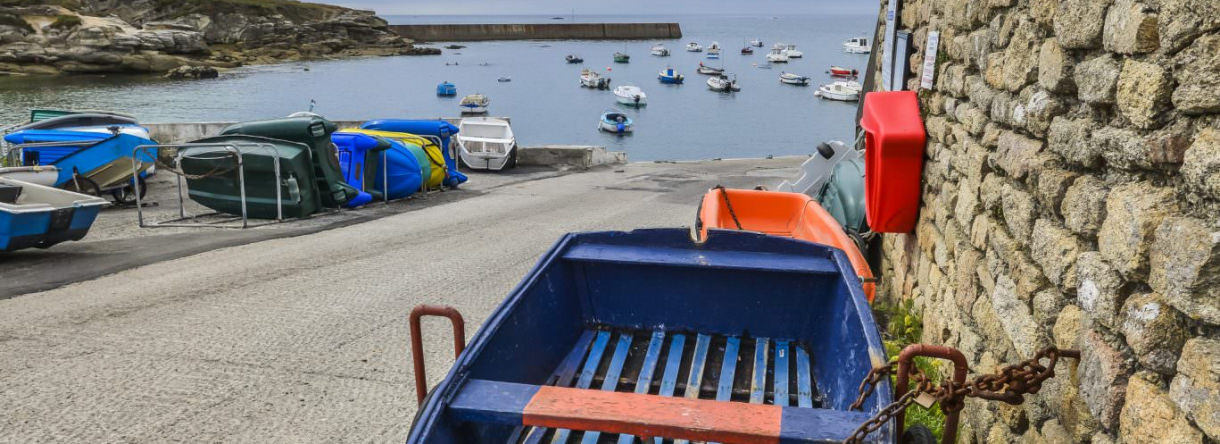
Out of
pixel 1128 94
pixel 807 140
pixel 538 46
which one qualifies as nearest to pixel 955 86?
pixel 1128 94

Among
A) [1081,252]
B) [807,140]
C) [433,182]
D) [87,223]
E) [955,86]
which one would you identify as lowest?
[807,140]

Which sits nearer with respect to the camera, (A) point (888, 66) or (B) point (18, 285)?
(A) point (888, 66)

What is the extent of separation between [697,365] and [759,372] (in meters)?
0.40

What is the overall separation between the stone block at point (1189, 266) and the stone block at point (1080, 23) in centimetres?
98

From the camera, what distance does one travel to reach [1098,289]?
2.89 m

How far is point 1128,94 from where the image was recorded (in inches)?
108

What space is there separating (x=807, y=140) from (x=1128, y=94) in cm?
6387

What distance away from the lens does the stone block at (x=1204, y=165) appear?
222 centimetres

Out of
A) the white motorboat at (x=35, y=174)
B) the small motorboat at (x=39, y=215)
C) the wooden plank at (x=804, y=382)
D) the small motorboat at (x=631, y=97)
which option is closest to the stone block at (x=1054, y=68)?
the wooden plank at (x=804, y=382)

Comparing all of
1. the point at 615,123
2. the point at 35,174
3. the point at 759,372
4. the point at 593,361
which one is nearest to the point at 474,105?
the point at 615,123

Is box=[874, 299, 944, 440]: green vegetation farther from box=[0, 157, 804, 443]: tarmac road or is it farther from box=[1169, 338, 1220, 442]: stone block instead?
box=[0, 157, 804, 443]: tarmac road

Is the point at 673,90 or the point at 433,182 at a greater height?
the point at 433,182

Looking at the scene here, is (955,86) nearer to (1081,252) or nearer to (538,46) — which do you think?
(1081,252)

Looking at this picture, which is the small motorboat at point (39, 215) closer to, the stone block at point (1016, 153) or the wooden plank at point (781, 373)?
the wooden plank at point (781, 373)
